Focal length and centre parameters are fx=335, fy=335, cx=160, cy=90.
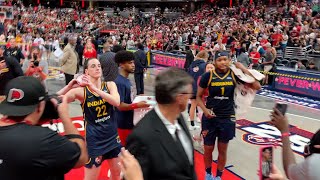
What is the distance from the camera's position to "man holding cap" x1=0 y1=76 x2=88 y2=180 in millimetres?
1771

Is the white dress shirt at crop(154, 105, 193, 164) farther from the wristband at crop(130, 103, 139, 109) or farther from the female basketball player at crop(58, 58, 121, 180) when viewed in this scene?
the wristband at crop(130, 103, 139, 109)

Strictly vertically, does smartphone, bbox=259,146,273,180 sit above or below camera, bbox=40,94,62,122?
below

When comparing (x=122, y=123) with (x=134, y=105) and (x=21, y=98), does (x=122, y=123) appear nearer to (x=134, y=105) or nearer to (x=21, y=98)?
(x=134, y=105)

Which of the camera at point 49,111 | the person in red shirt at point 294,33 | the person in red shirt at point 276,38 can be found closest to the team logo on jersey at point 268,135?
the camera at point 49,111

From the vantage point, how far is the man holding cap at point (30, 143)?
1771 mm

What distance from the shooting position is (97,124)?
3.72 metres

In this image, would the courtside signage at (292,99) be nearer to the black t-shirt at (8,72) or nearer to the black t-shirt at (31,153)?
the black t-shirt at (8,72)

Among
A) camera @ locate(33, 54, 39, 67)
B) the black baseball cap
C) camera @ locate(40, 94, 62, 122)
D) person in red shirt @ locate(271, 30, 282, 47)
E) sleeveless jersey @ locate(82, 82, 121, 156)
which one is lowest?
sleeveless jersey @ locate(82, 82, 121, 156)

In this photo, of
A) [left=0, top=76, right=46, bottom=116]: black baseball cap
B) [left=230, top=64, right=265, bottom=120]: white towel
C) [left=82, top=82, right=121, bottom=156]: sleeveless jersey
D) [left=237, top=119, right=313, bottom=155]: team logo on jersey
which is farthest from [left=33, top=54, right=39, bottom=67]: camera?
[left=0, top=76, right=46, bottom=116]: black baseball cap

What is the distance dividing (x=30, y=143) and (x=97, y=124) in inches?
76.4

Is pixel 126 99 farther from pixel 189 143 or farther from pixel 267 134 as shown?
pixel 267 134

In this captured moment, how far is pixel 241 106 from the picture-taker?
14.2 ft

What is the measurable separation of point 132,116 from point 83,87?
76cm

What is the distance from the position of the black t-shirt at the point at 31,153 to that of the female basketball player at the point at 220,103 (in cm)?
271
